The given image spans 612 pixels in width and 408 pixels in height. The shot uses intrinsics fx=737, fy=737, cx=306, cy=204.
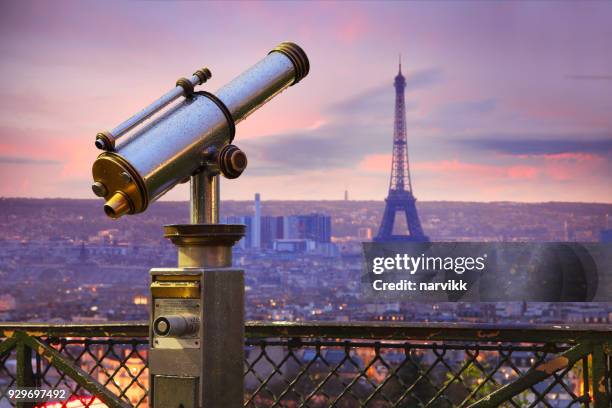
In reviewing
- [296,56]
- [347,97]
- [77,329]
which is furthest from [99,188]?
[347,97]

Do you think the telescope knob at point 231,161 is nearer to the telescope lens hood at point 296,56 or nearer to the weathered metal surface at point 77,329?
the telescope lens hood at point 296,56

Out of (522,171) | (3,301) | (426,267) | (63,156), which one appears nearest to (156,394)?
(426,267)

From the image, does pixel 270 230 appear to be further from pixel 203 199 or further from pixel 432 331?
pixel 203 199

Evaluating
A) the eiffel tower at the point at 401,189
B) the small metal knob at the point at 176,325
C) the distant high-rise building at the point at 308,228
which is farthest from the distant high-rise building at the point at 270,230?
the eiffel tower at the point at 401,189

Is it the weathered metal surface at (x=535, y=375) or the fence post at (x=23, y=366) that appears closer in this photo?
the weathered metal surface at (x=535, y=375)

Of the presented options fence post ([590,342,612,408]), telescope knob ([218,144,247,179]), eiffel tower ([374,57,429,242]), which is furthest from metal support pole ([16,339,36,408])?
eiffel tower ([374,57,429,242])

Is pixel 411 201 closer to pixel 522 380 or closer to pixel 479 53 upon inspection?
pixel 479 53

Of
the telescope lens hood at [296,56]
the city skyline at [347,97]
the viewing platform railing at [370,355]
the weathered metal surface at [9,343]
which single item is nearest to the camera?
the viewing platform railing at [370,355]

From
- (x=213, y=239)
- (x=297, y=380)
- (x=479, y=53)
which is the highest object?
(x=479, y=53)
